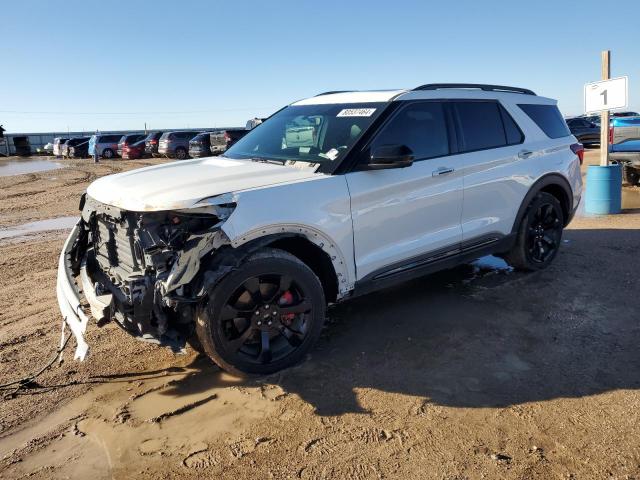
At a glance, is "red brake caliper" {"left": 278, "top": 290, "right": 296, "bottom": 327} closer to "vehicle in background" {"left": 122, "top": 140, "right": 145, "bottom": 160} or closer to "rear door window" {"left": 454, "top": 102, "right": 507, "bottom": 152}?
"rear door window" {"left": 454, "top": 102, "right": 507, "bottom": 152}

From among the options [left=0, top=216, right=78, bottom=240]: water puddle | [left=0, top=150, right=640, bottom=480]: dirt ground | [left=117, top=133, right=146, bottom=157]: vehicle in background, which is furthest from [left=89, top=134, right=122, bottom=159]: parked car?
[left=0, top=150, right=640, bottom=480]: dirt ground

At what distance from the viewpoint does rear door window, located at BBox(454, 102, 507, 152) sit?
4914 mm

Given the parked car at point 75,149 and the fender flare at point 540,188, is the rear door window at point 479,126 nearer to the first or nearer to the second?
the fender flare at point 540,188

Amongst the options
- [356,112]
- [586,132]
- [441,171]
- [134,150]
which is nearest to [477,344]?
[441,171]

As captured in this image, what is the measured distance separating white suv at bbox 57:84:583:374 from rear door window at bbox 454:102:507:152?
0.02 meters

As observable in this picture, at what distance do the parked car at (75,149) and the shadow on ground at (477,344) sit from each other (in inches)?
1578

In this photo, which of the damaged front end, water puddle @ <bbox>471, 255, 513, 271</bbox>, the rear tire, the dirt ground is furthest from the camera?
water puddle @ <bbox>471, 255, 513, 271</bbox>

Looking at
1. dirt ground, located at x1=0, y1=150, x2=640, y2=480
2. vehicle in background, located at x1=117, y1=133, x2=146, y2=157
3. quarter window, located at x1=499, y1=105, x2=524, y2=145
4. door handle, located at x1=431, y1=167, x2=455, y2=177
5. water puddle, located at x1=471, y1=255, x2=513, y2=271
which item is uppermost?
vehicle in background, located at x1=117, y1=133, x2=146, y2=157

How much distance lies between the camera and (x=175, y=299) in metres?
Result: 3.26

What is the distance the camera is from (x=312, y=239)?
3.78m

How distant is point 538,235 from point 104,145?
35822mm

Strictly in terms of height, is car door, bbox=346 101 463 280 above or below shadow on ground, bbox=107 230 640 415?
above

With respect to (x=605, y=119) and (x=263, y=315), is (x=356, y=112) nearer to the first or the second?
(x=263, y=315)

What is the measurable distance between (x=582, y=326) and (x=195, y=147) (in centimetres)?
2567
